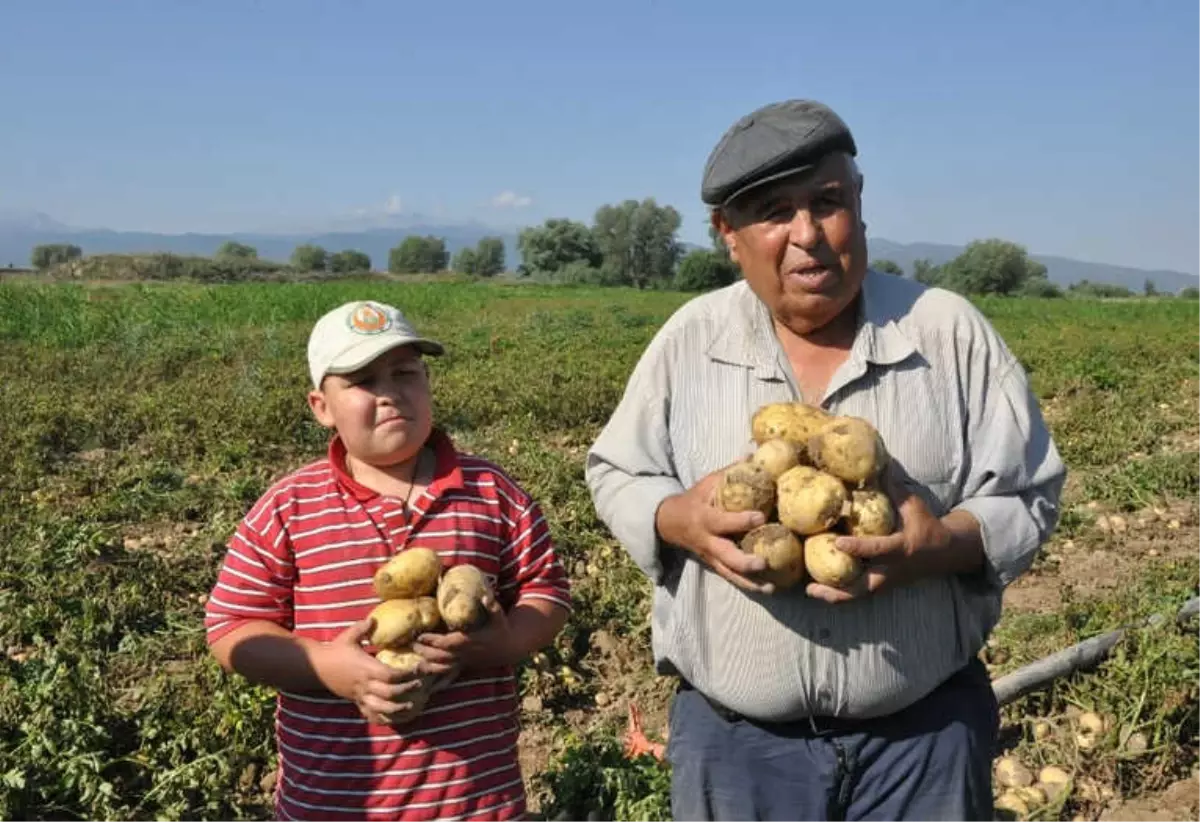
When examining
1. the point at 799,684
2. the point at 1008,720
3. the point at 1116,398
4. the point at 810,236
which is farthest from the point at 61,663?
the point at 1116,398

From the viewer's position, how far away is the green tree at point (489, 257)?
95.7 m

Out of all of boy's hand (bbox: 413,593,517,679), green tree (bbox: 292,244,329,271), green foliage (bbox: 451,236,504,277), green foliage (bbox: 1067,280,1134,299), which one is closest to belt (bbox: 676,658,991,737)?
boy's hand (bbox: 413,593,517,679)

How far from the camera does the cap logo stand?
1.92m

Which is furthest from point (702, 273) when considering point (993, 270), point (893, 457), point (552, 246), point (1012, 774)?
point (893, 457)

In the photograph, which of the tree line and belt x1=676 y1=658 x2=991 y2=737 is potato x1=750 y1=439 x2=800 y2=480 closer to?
belt x1=676 y1=658 x2=991 y2=737

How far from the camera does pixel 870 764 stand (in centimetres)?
182

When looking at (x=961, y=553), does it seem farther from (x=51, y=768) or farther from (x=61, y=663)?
(x=61, y=663)

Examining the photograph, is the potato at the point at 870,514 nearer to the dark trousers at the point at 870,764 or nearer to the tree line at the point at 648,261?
the dark trousers at the point at 870,764

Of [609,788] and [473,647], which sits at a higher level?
[473,647]

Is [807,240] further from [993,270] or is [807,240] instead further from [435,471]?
[993,270]

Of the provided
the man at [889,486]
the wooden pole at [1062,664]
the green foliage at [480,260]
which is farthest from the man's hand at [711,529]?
the green foliage at [480,260]

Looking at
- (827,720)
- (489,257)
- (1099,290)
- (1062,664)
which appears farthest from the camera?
(489,257)

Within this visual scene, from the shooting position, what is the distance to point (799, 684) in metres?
1.75

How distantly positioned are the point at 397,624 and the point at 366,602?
17cm
